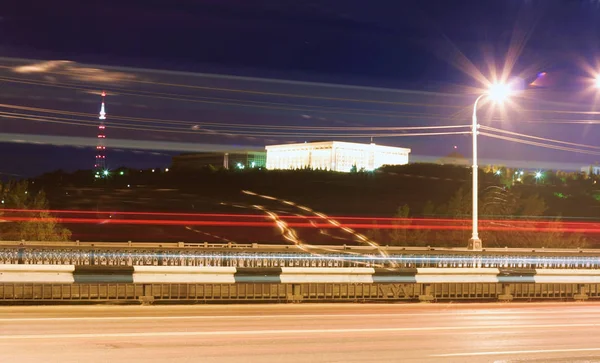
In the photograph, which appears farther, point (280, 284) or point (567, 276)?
point (567, 276)

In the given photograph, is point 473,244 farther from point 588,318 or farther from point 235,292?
point 235,292

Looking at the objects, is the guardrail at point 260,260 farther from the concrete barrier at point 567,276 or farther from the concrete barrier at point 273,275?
the concrete barrier at point 273,275

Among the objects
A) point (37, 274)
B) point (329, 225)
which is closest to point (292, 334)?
point (37, 274)

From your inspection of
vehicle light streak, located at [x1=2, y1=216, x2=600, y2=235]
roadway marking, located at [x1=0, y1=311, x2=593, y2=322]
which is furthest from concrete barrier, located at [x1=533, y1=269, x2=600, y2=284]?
vehicle light streak, located at [x1=2, y1=216, x2=600, y2=235]

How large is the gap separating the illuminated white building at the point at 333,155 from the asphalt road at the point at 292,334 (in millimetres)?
111401

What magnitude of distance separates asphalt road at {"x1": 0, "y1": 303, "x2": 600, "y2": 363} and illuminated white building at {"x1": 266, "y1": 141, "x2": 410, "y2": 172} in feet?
365

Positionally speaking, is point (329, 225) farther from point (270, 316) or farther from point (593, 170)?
point (593, 170)

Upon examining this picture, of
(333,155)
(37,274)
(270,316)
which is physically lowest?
(270,316)

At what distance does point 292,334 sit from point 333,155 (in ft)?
388

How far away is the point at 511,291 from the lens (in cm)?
1872

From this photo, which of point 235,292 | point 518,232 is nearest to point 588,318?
point 235,292

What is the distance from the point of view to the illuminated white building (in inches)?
5094

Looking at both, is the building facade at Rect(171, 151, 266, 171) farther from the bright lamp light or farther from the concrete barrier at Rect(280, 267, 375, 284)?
the concrete barrier at Rect(280, 267, 375, 284)

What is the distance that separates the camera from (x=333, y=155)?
129 meters
